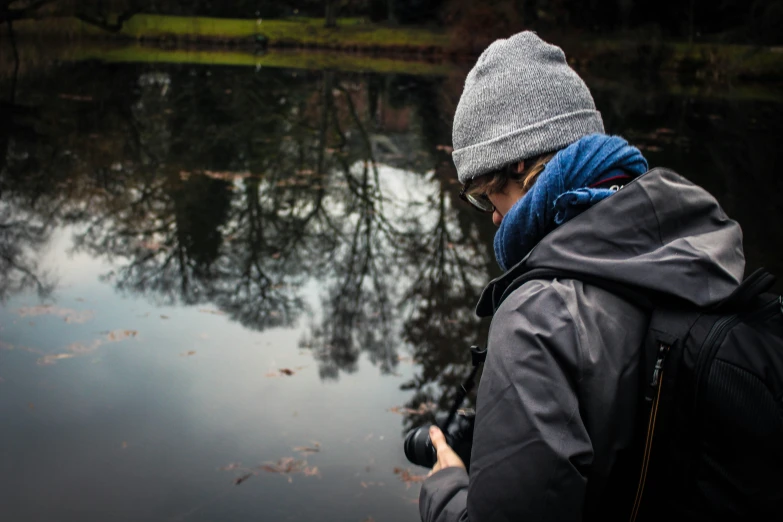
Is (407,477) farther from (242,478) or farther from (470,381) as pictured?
(470,381)

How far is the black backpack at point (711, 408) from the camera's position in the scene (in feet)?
4.63

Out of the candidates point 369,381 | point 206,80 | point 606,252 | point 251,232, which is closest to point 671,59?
point 206,80

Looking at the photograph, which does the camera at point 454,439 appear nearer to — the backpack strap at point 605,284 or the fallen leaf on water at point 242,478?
the backpack strap at point 605,284

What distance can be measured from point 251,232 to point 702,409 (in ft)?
26.1

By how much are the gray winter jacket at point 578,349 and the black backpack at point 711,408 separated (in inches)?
1.3

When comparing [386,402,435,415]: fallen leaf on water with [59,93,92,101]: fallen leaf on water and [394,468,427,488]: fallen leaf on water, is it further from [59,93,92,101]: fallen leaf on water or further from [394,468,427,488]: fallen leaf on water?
[59,93,92,101]: fallen leaf on water

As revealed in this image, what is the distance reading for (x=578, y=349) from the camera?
1.49 meters

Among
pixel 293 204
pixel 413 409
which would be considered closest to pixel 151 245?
pixel 293 204

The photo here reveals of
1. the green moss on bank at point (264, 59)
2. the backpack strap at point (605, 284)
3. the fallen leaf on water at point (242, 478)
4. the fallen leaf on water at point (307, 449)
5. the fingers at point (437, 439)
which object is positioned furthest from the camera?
the green moss on bank at point (264, 59)

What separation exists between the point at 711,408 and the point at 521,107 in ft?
2.61

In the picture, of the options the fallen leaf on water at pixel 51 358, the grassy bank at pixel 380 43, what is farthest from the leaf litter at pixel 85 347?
the grassy bank at pixel 380 43

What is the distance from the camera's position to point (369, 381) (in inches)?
227

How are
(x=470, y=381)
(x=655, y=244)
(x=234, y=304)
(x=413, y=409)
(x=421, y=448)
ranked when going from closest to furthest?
(x=655, y=244) < (x=470, y=381) < (x=421, y=448) < (x=413, y=409) < (x=234, y=304)

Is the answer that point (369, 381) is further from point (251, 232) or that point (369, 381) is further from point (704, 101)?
point (704, 101)
